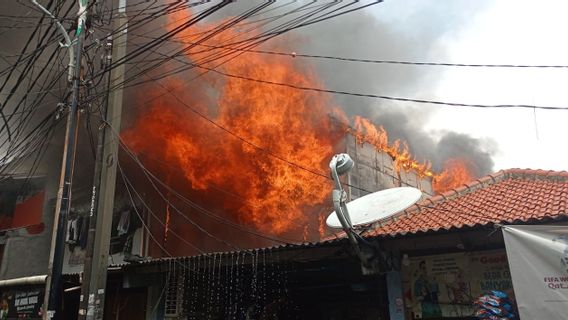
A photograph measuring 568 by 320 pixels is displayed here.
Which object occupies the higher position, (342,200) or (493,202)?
(493,202)

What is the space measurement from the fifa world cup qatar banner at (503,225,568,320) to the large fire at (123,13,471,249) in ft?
39.9

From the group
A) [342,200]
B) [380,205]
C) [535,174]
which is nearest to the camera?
[342,200]

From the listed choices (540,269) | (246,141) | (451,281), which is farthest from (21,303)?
(540,269)

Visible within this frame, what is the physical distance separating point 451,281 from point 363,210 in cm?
198

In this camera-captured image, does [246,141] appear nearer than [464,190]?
No

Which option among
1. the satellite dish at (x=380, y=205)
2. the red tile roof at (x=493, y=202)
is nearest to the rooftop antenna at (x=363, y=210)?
the satellite dish at (x=380, y=205)

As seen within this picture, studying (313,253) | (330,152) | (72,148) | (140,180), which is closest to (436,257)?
(313,253)

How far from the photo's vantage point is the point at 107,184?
25.8 ft

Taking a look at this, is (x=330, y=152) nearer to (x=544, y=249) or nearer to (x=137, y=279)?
(x=137, y=279)

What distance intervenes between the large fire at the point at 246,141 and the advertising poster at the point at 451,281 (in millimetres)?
9948

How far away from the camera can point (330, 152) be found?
1966 centimetres

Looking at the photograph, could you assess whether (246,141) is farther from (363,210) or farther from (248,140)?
(363,210)

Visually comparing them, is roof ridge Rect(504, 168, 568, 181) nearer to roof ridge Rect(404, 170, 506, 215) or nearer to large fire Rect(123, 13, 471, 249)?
roof ridge Rect(404, 170, 506, 215)

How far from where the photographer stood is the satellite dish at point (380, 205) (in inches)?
292
